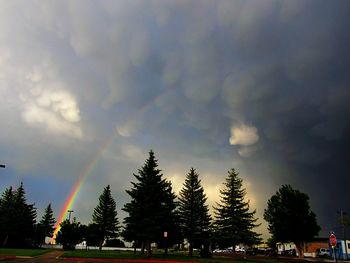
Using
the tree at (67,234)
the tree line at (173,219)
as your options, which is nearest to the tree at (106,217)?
the tree line at (173,219)

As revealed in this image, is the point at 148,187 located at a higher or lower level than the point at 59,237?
higher

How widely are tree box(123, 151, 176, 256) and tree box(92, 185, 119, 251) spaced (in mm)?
36041

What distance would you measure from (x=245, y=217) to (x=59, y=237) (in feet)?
122

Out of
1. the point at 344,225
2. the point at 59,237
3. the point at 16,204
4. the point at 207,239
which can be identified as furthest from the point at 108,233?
the point at 344,225

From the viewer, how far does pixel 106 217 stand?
293 feet

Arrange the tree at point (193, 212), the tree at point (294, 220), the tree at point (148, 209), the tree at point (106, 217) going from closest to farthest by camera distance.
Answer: the tree at point (148, 209) → the tree at point (193, 212) → the tree at point (294, 220) → the tree at point (106, 217)

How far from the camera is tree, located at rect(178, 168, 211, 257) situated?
62844mm

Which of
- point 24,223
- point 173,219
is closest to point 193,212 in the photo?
point 173,219

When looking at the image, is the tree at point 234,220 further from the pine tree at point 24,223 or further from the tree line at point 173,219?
the pine tree at point 24,223

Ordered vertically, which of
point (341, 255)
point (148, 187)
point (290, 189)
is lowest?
point (341, 255)

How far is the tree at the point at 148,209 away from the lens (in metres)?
50.9

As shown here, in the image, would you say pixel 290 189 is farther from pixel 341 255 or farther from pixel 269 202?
pixel 341 255

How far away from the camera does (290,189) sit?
82.1m

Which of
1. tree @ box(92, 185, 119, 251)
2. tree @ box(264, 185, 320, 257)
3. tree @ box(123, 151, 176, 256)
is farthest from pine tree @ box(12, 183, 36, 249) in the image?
tree @ box(264, 185, 320, 257)
